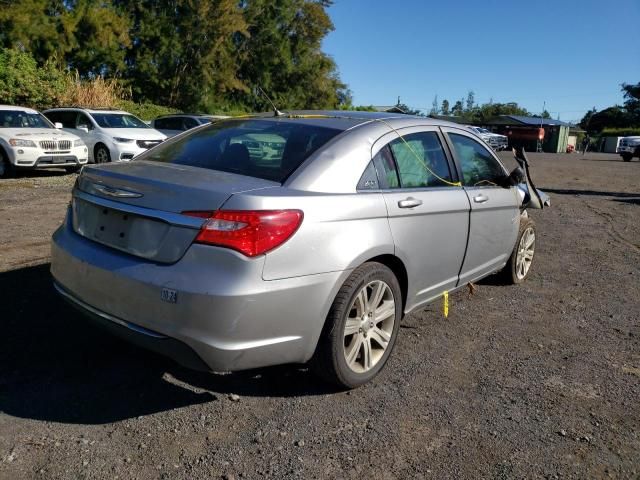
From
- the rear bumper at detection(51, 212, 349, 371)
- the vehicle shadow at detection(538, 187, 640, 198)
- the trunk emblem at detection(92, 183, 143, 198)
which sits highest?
the trunk emblem at detection(92, 183, 143, 198)

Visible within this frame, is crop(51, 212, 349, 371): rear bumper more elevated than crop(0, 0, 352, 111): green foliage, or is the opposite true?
crop(0, 0, 352, 111): green foliage

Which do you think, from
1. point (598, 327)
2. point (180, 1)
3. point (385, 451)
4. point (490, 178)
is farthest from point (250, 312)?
point (180, 1)

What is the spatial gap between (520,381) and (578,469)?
0.95 metres

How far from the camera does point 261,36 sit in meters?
47.0

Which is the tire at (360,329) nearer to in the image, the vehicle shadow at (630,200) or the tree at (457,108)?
the vehicle shadow at (630,200)

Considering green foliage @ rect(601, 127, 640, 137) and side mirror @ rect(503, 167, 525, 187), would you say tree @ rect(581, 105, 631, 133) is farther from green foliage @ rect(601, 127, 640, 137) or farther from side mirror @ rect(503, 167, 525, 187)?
side mirror @ rect(503, 167, 525, 187)

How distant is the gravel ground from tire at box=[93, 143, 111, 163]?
32.7 feet

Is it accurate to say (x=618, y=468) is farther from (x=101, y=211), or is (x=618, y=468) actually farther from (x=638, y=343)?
(x=101, y=211)

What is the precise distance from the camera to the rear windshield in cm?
346

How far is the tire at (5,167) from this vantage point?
12.5 meters

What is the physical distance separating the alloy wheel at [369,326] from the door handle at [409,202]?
1.69ft

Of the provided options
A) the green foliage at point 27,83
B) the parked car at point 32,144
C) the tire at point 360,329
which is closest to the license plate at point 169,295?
the tire at point 360,329

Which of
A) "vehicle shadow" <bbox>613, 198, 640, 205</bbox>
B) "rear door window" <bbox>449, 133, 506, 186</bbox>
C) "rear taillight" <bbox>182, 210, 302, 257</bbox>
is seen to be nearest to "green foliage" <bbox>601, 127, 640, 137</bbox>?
"vehicle shadow" <bbox>613, 198, 640, 205</bbox>

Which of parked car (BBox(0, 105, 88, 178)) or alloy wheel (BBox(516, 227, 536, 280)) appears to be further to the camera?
parked car (BBox(0, 105, 88, 178))
